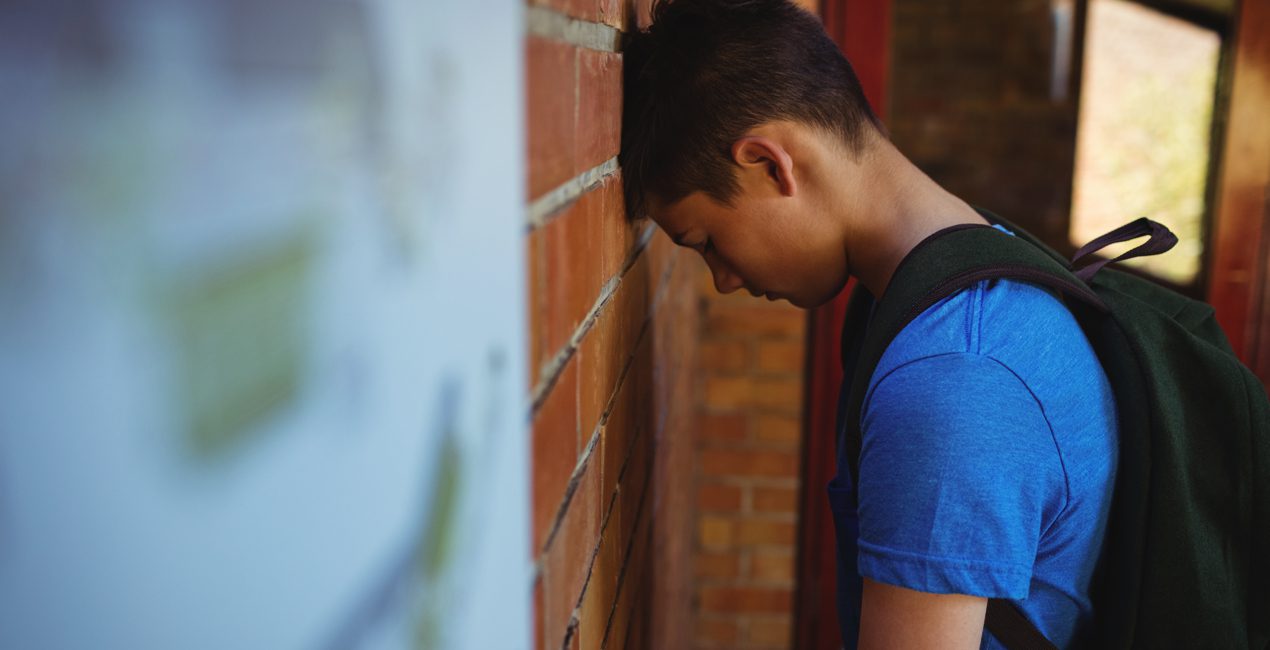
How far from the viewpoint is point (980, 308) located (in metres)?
0.91

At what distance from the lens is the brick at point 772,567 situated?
105 inches

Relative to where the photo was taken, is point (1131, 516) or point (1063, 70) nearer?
point (1131, 516)

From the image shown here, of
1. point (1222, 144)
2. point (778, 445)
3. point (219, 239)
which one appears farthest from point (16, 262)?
point (1222, 144)

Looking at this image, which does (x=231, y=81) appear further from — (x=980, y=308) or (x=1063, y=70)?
(x=1063, y=70)

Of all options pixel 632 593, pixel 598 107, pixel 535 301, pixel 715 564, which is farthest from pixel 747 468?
pixel 535 301

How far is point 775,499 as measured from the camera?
2623 mm

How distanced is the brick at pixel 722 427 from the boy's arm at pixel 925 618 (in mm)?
1666

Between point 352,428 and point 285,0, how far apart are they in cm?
14

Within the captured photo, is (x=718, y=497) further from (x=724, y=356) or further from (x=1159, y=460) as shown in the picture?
(x=1159, y=460)

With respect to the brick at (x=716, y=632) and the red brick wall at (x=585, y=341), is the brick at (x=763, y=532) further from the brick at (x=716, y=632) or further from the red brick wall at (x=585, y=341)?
the red brick wall at (x=585, y=341)

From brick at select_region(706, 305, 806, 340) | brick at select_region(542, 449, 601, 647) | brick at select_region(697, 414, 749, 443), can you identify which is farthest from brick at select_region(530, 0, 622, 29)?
brick at select_region(697, 414, 749, 443)

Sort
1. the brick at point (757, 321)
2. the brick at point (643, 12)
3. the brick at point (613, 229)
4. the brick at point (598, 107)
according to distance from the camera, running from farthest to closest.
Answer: the brick at point (757, 321), the brick at point (643, 12), the brick at point (613, 229), the brick at point (598, 107)

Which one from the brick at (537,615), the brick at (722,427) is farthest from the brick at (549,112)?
the brick at (722,427)

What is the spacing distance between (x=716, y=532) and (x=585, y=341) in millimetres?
1971
